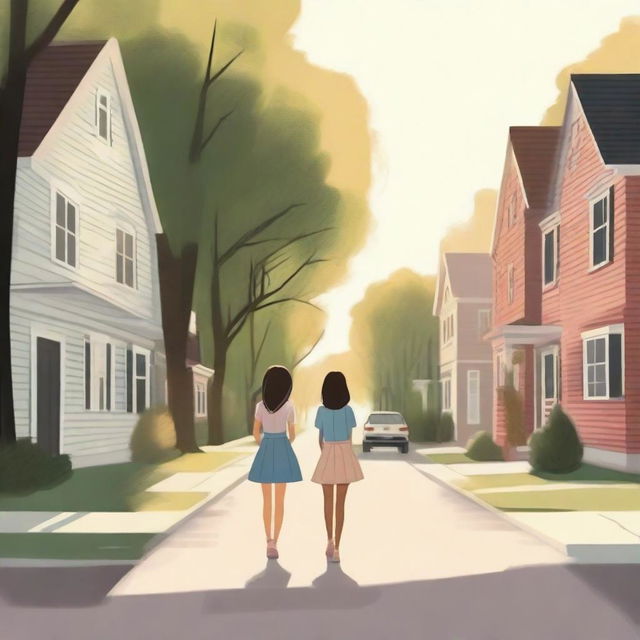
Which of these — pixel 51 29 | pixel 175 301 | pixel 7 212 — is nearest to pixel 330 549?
pixel 7 212

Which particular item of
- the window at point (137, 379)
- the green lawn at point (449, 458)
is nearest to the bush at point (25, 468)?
the window at point (137, 379)

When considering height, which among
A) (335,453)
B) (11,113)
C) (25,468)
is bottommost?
(25,468)

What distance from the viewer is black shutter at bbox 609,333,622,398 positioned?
26.7m

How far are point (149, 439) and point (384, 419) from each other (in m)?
11.8

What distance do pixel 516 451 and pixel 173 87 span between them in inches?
579

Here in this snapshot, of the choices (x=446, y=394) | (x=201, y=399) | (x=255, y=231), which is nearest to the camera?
(x=255, y=231)

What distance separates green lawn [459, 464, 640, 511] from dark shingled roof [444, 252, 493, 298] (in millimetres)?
29278

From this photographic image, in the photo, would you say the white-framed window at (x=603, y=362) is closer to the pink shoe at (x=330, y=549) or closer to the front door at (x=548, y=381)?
the front door at (x=548, y=381)

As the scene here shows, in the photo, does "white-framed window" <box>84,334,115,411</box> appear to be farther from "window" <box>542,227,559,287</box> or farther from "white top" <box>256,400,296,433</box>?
"white top" <box>256,400,296,433</box>

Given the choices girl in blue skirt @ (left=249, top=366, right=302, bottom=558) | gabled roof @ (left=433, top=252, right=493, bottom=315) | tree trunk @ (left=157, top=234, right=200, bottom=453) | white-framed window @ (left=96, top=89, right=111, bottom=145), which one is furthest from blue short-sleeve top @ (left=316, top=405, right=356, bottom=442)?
gabled roof @ (left=433, top=252, right=493, bottom=315)

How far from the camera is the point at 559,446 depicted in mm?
25859

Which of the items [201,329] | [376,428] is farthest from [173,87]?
[201,329]

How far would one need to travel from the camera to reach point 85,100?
26828 millimetres

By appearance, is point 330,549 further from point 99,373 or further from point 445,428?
point 445,428
